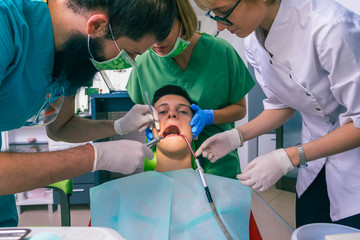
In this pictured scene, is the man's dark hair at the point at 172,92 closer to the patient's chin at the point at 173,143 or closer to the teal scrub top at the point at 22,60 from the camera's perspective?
the patient's chin at the point at 173,143

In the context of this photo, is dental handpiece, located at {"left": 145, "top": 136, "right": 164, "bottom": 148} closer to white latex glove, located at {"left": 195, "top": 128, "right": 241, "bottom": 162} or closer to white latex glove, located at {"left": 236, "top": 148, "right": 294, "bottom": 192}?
white latex glove, located at {"left": 195, "top": 128, "right": 241, "bottom": 162}

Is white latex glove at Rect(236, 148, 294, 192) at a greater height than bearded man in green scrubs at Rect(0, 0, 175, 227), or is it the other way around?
bearded man in green scrubs at Rect(0, 0, 175, 227)

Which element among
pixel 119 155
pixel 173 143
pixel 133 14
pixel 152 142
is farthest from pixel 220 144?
pixel 133 14

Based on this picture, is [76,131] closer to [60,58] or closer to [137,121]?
[137,121]

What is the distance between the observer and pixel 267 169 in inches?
45.8

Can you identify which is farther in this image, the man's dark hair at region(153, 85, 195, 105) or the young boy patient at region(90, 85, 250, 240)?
the man's dark hair at region(153, 85, 195, 105)

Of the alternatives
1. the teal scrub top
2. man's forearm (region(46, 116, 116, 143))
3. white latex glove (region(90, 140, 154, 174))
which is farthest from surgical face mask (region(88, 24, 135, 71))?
man's forearm (region(46, 116, 116, 143))

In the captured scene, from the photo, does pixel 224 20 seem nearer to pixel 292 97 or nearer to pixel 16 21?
pixel 292 97

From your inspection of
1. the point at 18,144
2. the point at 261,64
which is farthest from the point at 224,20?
the point at 18,144

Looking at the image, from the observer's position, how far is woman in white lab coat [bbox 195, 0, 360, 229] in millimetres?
983

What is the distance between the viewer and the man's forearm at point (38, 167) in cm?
80

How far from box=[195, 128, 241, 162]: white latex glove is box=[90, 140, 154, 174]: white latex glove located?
40 cm

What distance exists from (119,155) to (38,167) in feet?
1.12

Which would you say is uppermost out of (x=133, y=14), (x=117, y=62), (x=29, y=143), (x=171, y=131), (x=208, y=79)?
(x=133, y=14)
